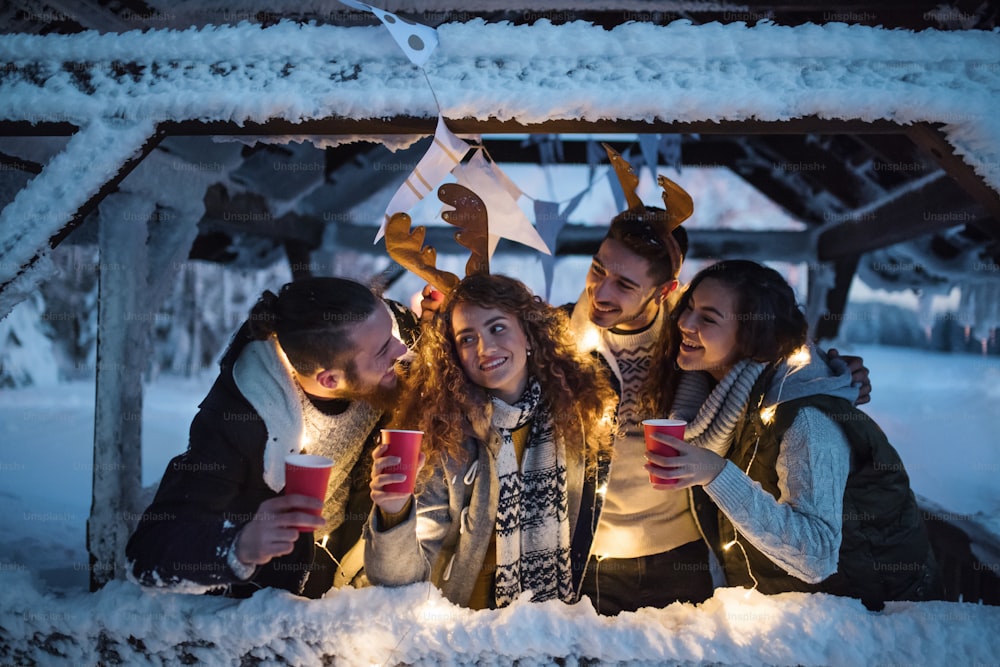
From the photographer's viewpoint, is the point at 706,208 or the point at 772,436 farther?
the point at 706,208

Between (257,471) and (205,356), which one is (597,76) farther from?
(205,356)

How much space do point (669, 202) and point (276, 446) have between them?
5.75 feet

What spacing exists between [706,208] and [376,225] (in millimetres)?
7506

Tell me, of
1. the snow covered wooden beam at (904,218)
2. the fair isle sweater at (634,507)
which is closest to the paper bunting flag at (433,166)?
the fair isle sweater at (634,507)

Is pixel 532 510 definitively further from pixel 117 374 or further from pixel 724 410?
pixel 117 374

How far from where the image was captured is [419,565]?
198 centimetres

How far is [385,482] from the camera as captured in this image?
1789 millimetres

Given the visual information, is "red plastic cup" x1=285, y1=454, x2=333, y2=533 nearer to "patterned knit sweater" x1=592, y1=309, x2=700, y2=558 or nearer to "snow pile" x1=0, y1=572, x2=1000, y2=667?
"snow pile" x1=0, y1=572, x2=1000, y2=667

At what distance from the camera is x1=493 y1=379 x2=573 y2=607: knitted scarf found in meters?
2.14

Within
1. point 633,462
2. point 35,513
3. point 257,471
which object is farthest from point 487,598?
point 35,513

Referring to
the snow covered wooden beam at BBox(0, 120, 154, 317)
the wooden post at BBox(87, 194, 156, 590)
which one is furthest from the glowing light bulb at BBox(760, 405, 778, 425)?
the wooden post at BBox(87, 194, 156, 590)

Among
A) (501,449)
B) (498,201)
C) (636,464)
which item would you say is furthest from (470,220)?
(636,464)

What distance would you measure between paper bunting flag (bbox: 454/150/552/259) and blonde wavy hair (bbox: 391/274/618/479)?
0.64 ft

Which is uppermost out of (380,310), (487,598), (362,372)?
(380,310)
